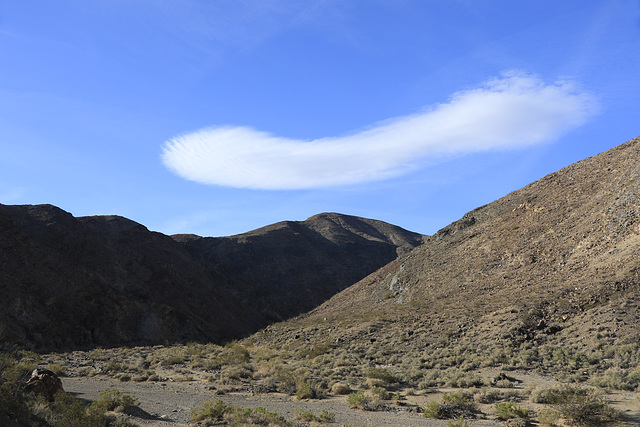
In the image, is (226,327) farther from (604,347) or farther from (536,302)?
(604,347)

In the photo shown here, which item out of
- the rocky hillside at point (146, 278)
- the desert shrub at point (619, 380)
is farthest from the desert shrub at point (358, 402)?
the rocky hillside at point (146, 278)

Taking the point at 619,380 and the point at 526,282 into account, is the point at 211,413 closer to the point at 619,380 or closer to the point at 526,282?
the point at 619,380

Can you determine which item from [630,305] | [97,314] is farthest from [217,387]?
[97,314]

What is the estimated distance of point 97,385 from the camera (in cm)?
2166

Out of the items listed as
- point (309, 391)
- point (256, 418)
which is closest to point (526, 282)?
point (309, 391)

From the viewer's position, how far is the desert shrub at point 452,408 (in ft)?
45.2

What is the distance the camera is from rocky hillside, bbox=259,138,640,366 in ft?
81.2

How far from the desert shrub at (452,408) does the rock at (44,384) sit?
11737 mm

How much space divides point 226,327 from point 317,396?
47.2m

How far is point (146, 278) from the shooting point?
6159 cm

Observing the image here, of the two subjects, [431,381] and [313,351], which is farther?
[313,351]

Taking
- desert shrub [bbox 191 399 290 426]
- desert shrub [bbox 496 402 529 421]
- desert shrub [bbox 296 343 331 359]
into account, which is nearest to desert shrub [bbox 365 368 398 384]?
desert shrub [bbox 496 402 529 421]

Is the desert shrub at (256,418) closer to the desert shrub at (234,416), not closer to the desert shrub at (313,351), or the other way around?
the desert shrub at (234,416)

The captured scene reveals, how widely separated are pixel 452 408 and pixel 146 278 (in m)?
55.5
